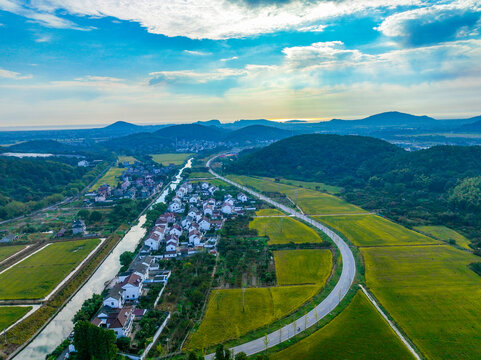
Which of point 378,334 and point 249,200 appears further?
point 249,200

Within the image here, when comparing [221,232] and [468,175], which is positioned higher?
[468,175]

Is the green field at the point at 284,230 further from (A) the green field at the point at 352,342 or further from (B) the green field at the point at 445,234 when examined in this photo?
(B) the green field at the point at 445,234

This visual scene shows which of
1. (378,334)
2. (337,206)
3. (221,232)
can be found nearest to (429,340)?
(378,334)

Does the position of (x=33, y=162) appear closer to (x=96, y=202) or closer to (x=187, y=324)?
(x=96, y=202)

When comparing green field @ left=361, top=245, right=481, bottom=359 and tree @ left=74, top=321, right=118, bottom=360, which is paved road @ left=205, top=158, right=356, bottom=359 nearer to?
green field @ left=361, top=245, right=481, bottom=359

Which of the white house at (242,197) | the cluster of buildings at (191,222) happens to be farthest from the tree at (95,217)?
the white house at (242,197)

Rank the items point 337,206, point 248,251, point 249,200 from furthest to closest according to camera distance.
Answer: point 249,200 → point 337,206 → point 248,251

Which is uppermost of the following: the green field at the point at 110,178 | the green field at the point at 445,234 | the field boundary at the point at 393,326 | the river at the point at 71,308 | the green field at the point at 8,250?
the green field at the point at 110,178
